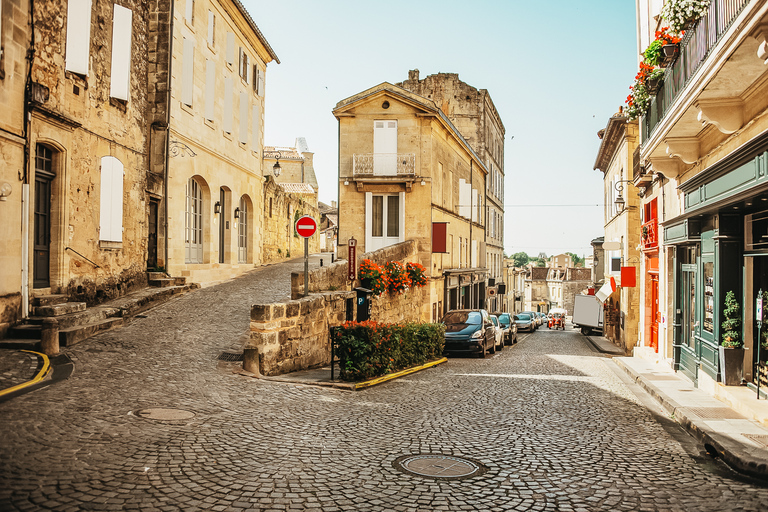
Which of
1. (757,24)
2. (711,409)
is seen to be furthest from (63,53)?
(711,409)

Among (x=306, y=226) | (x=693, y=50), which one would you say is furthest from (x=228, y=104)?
(x=693, y=50)

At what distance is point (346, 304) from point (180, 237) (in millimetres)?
5679

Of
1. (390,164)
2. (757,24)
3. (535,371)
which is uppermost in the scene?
(390,164)

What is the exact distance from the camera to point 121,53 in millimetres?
14102

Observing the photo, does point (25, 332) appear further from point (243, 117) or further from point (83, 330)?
point (243, 117)

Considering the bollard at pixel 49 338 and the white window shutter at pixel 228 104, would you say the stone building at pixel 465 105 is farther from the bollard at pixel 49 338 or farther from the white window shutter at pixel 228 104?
the bollard at pixel 49 338

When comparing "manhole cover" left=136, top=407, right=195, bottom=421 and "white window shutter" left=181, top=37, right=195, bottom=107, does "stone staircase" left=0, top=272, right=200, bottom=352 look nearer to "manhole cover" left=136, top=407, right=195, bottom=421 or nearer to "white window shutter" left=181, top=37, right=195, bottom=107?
"manhole cover" left=136, top=407, right=195, bottom=421

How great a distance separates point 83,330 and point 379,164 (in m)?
14.1

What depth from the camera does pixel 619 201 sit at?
2280 cm

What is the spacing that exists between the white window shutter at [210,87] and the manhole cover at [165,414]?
1362cm

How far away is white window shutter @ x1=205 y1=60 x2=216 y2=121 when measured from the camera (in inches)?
745

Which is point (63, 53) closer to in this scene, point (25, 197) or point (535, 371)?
point (25, 197)

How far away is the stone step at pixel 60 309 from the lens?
1085cm

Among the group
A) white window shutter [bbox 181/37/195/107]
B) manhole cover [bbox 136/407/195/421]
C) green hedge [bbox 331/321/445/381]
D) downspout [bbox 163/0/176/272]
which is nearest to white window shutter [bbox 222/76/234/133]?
white window shutter [bbox 181/37/195/107]
